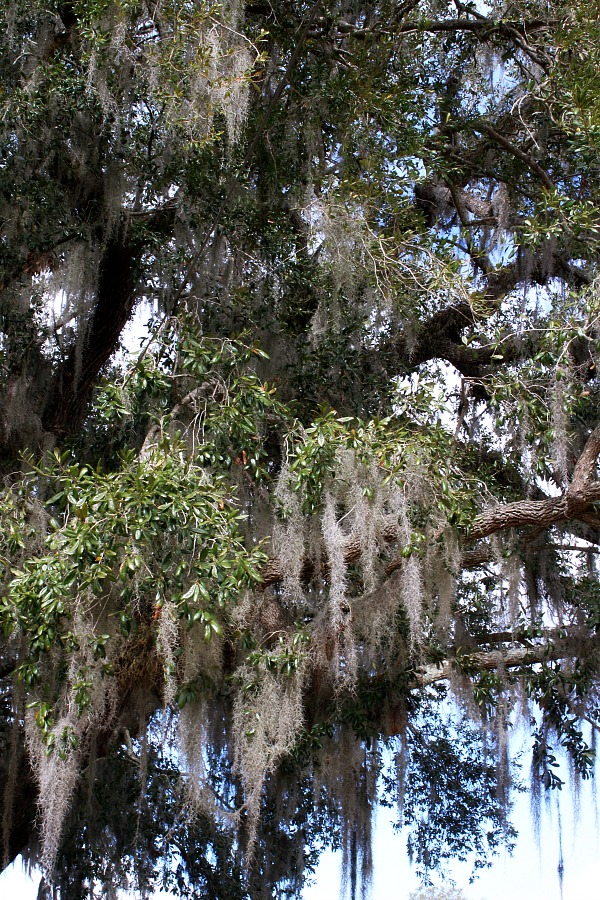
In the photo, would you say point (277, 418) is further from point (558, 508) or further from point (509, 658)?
point (509, 658)

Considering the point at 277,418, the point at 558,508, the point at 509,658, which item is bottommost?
the point at 509,658

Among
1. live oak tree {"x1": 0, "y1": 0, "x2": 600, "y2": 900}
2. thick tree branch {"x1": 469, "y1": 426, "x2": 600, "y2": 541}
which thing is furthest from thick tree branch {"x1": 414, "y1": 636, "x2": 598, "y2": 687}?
thick tree branch {"x1": 469, "y1": 426, "x2": 600, "y2": 541}

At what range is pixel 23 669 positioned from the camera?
3.73m

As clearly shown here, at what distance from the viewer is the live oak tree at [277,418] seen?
3857mm

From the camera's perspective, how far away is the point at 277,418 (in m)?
4.52

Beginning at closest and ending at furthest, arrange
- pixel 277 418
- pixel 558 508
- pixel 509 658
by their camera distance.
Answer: pixel 558 508 < pixel 277 418 < pixel 509 658

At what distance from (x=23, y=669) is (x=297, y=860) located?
2482 millimetres

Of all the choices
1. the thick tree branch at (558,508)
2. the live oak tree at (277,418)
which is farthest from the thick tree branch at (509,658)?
the thick tree branch at (558,508)

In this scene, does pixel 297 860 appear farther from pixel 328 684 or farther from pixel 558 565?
pixel 558 565

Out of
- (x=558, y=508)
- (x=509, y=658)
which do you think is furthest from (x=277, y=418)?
(x=509, y=658)

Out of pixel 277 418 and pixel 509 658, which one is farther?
pixel 509 658

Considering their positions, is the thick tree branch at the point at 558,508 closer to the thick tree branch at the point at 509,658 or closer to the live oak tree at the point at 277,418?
the live oak tree at the point at 277,418

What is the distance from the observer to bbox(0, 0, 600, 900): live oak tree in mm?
3857

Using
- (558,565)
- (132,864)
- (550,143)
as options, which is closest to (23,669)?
(132,864)
